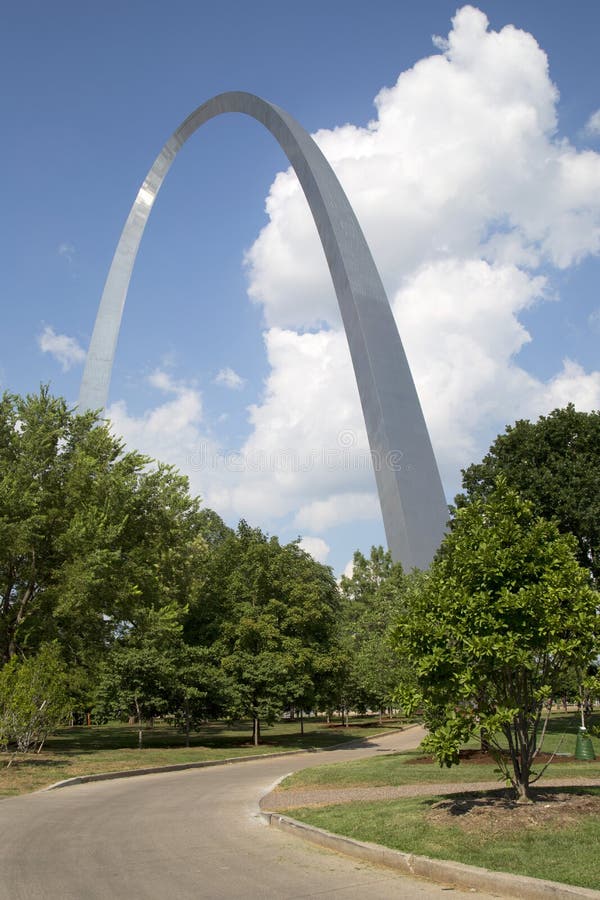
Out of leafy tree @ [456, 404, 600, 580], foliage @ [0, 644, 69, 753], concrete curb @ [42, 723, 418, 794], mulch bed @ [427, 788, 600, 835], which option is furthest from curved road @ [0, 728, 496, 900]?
leafy tree @ [456, 404, 600, 580]

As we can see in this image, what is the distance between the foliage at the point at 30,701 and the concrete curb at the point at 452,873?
12752 mm

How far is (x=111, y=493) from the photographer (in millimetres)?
28094

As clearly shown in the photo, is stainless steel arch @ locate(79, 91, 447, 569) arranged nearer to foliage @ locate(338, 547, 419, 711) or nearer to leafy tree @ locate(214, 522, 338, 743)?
foliage @ locate(338, 547, 419, 711)

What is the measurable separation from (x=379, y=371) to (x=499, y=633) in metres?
14.6

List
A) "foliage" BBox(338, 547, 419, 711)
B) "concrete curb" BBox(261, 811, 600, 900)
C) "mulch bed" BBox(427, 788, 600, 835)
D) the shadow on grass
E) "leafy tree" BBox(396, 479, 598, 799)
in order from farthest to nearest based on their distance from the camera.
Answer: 1. "foliage" BBox(338, 547, 419, 711)
2. the shadow on grass
3. "leafy tree" BBox(396, 479, 598, 799)
4. "mulch bed" BBox(427, 788, 600, 835)
5. "concrete curb" BBox(261, 811, 600, 900)

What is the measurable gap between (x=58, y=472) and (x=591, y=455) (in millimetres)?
19780

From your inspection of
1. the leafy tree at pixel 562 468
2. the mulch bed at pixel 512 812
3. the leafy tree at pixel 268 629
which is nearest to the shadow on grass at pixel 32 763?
the leafy tree at pixel 268 629

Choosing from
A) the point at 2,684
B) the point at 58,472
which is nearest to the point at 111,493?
the point at 58,472

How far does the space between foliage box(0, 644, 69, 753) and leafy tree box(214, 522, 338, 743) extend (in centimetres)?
910

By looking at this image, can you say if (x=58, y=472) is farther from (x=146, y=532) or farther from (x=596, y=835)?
(x=596, y=835)

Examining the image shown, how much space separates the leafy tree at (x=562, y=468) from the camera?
24812 mm

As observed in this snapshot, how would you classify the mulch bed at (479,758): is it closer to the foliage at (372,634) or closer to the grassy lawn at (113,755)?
the foliage at (372,634)

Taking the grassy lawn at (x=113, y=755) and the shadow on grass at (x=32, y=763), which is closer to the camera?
the grassy lawn at (x=113, y=755)

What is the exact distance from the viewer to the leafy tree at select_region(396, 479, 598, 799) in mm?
8883
